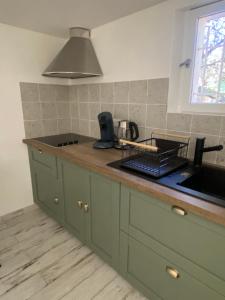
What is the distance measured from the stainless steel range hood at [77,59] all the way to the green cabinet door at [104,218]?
0.97 meters

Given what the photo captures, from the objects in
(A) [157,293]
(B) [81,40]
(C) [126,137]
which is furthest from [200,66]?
(A) [157,293]

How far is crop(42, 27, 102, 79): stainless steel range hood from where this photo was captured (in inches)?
67.1

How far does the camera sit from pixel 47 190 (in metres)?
1.99

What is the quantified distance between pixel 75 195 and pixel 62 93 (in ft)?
4.29

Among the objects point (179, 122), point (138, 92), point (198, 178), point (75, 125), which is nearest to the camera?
point (198, 178)

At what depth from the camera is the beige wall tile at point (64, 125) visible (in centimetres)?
238

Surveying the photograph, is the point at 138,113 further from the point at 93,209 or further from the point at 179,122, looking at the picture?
the point at 93,209

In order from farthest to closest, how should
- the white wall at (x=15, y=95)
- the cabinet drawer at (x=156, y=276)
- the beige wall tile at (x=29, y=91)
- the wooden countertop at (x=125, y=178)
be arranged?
the beige wall tile at (x=29, y=91), the white wall at (x=15, y=95), the cabinet drawer at (x=156, y=276), the wooden countertop at (x=125, y=178)

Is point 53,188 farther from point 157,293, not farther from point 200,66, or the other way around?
point 200,66

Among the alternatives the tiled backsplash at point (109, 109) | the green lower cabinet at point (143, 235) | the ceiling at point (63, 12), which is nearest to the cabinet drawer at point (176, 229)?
the green lower cabinet at point (143, 235)

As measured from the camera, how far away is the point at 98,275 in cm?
146

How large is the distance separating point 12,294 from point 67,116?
1780 mm

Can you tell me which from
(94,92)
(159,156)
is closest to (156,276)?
(159,156)

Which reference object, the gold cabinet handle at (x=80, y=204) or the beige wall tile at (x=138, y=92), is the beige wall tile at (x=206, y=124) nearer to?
the beige wall tile at (x=138, y=92)
